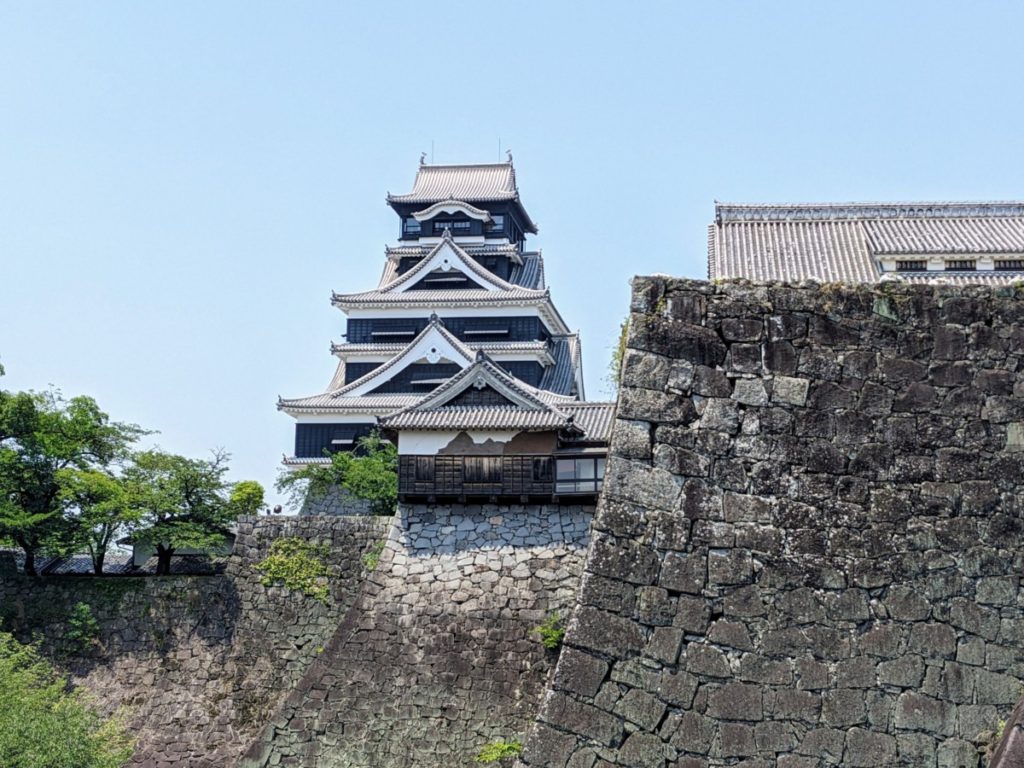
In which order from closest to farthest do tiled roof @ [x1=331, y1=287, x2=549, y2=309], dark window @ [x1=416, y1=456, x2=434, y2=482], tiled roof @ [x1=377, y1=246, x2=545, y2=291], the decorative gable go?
dark window @ [x1=416, y1=456, x2=434, y2=482] < tiled roof @ [x1=331, y1=287, x2=549, y2=309] < the decorative gable < tiled roof @ [x1=377, y1=246, x2=545, y2=291]

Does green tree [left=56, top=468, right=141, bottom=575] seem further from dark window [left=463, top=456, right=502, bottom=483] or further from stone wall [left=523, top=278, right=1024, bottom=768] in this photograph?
stone wall [left=523, top=278, right=1024, bottom=768]

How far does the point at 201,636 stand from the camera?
2344 cm

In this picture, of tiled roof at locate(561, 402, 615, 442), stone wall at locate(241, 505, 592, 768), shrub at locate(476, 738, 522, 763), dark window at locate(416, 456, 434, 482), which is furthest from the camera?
tiled roof at locate(561, 402, 615, 442)

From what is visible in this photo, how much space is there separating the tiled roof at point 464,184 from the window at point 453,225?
725mm

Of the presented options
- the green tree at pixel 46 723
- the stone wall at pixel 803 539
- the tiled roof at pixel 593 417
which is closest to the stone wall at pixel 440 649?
the tiled roof at pixel 593 417

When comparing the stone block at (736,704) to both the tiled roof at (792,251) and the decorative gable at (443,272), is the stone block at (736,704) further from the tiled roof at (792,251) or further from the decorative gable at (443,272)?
the decorative gable at (443,272)

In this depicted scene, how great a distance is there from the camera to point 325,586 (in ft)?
75.7

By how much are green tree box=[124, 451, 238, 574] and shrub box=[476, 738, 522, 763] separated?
292 inches

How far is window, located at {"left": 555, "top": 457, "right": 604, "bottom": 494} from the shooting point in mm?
22562

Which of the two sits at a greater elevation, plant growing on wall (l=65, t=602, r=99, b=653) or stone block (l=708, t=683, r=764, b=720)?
stone block (l=708, t=683, r=764, b=720)

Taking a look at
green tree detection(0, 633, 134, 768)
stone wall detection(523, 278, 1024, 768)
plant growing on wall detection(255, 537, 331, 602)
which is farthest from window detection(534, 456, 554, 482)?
stone wall detection(523, 278, 1024, 768)

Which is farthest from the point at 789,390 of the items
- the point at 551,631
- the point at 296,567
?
the point at 296,567

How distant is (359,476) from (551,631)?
8.76 m

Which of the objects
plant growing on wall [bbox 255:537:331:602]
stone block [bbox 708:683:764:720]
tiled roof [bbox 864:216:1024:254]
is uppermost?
tiled roof [bbox 864:216:1024:254]
